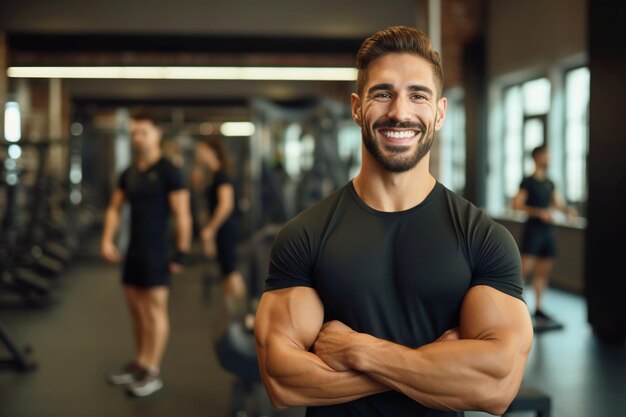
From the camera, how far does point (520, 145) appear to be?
8.74 metres

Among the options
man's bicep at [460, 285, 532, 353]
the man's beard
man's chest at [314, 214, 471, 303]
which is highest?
the man's beard

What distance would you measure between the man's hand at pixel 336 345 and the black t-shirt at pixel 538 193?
431 cm

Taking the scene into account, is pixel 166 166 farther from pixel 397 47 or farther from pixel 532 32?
pixel 532 32

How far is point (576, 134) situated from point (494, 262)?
661 cm

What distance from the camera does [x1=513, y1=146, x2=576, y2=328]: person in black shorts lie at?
526cm

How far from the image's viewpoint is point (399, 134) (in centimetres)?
125

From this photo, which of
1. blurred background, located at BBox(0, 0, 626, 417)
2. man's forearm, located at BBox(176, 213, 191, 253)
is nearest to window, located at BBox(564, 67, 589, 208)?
blurred background, located at BBox(0, 0, 626, 417)

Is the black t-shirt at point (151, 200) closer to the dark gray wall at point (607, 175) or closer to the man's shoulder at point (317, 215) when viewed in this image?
the man's shoulder at point (317, 215)

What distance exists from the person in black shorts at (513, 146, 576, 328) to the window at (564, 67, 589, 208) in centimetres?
196

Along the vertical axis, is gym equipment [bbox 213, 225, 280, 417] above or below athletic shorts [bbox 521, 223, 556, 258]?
below

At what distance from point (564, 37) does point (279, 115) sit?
3.66m

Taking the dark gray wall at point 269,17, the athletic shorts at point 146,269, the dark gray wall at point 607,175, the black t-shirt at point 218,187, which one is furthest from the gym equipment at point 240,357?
the dark gray wall at point 269,17

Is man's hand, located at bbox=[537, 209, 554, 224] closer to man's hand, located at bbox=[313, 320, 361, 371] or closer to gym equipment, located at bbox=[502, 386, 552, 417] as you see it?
gym equipment, located at bbox=[502, 386, 552, 417]

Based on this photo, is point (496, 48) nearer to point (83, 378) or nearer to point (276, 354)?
point (83, 378)
